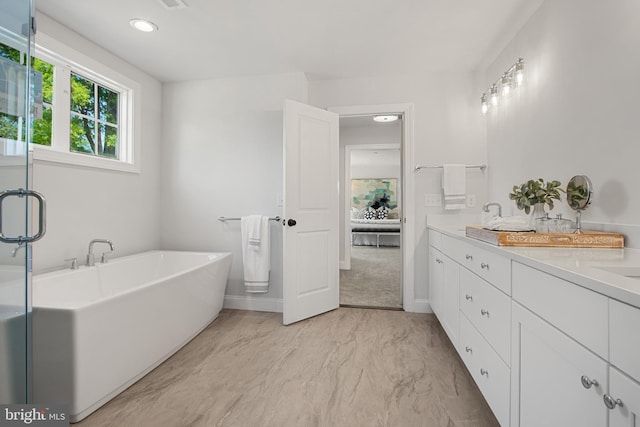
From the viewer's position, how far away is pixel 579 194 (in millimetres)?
1576

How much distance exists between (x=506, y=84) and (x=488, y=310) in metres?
1.71

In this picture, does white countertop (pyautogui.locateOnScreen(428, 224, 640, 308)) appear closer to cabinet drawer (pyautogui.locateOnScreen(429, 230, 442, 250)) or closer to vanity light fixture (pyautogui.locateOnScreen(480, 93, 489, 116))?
cabinet drawer (pyautogui.locateOnScreen(429, 230, 442, 250))

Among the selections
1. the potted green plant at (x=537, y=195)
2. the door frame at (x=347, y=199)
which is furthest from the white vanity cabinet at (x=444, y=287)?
the door frame at (x=347, y=199)

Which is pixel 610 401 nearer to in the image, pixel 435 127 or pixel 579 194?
pixel 579 194

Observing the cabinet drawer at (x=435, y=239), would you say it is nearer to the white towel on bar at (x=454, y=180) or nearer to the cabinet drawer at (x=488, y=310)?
the white towel on bar at (x=454, y=180)

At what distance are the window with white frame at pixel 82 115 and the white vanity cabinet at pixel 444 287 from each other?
283cm

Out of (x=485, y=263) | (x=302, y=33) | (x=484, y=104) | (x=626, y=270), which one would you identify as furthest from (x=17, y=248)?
(x=484, y=104)

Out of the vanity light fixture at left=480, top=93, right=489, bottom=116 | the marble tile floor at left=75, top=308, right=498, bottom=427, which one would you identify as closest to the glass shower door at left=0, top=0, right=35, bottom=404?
the marble tile floor at left=75, top=308, right=498, bottom=427

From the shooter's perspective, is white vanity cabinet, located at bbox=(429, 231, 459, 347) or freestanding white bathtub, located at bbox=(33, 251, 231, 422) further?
white vanity cabinet, located at bbox=(429, 231, 459, 347)

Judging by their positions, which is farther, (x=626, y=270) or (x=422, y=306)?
(x=422, y=306)

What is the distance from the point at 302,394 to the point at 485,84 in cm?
296

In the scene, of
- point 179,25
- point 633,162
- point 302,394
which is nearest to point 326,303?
point 302,394

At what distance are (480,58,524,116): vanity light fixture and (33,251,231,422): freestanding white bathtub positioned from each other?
263cm

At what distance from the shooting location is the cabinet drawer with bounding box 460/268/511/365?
4.13 ft
